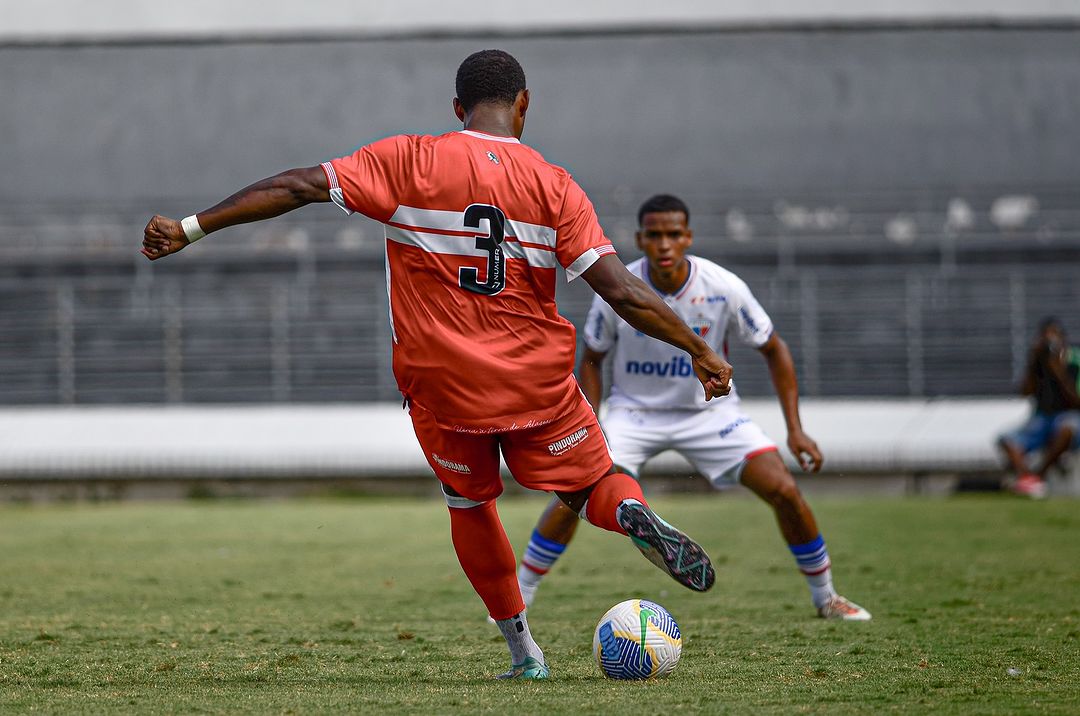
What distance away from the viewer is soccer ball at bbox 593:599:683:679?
4859 mm

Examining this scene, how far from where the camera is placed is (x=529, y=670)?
16.2 feet

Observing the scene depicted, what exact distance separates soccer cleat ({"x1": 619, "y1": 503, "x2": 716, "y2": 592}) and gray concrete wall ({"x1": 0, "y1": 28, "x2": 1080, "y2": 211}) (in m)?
18.3

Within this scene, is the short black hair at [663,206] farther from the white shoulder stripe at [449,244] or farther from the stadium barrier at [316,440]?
the stadium barrier at [316,440]

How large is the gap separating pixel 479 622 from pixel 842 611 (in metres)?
1.78

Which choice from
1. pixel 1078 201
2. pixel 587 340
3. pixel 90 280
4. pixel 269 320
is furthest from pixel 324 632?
pixel 1078 201

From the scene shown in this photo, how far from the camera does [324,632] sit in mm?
6383

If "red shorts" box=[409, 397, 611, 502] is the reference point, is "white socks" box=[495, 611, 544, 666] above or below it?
below

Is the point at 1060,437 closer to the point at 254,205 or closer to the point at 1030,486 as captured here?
the point at 1030,486

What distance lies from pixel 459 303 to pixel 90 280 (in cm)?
1763

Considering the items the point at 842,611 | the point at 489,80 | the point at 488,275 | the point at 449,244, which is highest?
the point at 489,80

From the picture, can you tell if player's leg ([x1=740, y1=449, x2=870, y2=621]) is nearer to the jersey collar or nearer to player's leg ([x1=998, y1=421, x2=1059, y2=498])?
the jersey collar

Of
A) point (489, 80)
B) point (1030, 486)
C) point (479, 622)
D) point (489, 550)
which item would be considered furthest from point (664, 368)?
point (1030, 486)

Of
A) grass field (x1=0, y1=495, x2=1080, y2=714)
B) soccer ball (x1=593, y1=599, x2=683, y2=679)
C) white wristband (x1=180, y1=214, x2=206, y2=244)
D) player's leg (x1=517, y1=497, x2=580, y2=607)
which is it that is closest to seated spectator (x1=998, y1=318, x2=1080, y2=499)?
grass field (x1=0, y1=495, x2=1080, y2=714)

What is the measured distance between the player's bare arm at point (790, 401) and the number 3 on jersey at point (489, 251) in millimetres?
2538
